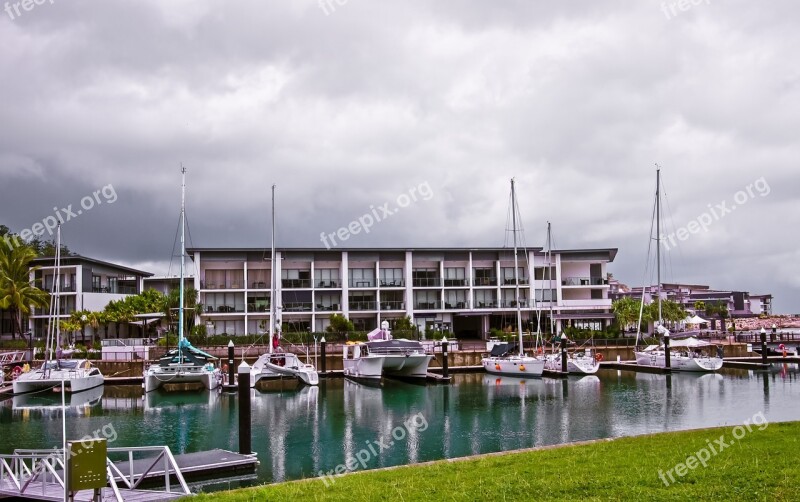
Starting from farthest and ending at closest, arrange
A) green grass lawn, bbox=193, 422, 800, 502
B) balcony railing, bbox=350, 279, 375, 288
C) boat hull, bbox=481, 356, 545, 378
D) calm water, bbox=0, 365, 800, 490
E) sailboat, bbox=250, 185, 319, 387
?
1. balcony railing, bbox=350, 279, 375, 288
2. boat hull, bbox=481, 356, 545, 378
3. sailboat, bbox=250, 185, 319, 387
4. calm water, bbox=0, 365, 800, 490
5. green grass lawn, bbox=193, 422, 800, 502

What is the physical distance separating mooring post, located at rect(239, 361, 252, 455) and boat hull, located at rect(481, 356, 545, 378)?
32.7 m

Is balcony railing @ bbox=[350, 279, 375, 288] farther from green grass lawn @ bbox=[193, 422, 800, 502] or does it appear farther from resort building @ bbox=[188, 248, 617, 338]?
green grass lawn @ bbox=[193, 422, 800, 502]

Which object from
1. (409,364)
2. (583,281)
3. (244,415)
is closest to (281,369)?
(409,364)

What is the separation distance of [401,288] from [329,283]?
804cm

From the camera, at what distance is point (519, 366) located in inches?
2192

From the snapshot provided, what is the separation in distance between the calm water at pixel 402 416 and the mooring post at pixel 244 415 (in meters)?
1.00

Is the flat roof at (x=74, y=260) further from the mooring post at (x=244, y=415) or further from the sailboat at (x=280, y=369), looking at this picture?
the mooring post at (x=244, y=415)

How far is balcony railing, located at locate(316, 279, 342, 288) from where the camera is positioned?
79.2 m

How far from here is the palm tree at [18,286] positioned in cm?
6619

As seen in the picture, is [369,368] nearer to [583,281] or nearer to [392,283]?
[392,283]

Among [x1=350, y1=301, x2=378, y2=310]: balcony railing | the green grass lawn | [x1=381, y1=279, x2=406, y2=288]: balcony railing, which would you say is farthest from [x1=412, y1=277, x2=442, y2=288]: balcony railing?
the green grass lawn

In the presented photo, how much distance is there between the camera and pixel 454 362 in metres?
62.3

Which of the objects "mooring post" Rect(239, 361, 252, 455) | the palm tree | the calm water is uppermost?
the palm tree

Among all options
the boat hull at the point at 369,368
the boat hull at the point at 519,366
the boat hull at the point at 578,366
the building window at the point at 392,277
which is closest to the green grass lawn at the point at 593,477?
the boat hull at the point at 369,368
